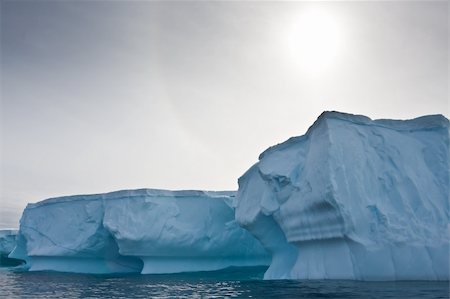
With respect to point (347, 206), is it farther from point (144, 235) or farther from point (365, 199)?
point (144, 235)

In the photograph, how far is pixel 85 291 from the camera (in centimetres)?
1692

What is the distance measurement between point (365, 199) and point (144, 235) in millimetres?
14224

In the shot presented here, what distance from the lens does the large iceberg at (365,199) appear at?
51.3 ft

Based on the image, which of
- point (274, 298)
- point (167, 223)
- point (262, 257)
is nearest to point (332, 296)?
point (274, 298)

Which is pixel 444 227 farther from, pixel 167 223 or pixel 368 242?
pixel 167 223

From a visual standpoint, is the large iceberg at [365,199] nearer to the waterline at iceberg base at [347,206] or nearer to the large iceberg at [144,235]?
the waterline at iceberg base at [347,206]

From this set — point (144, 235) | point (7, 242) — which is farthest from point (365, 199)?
point (7, 242)

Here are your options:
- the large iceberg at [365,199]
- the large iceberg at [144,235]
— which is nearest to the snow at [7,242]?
the large iceberg at [144,235]

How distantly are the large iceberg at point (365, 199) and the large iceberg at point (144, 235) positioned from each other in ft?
26.2

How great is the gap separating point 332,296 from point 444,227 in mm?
5837

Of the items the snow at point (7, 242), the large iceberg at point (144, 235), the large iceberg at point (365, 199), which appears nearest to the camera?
the large iceberg at point (365, 199)

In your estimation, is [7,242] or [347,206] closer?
[347,206]

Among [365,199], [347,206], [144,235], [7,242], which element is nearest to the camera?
[347,206]

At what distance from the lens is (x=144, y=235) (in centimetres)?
2716
